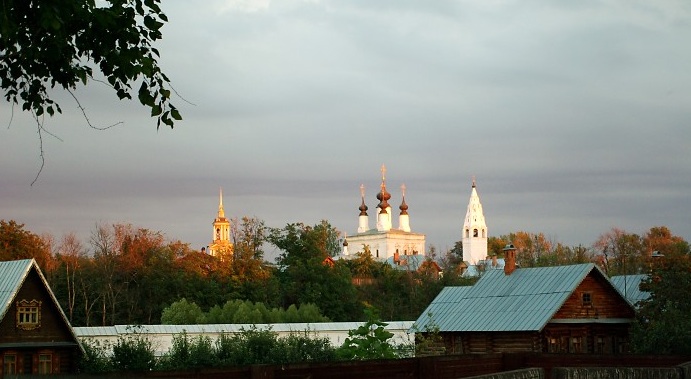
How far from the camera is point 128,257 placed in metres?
71.7

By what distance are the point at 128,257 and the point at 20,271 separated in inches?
1466

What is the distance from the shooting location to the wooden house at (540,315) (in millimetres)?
39906

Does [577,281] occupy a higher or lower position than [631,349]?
higher

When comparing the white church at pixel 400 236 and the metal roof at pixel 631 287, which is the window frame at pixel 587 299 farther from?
the white church at pixel 400 236

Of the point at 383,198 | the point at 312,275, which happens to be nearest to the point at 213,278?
→ the point at 312,275

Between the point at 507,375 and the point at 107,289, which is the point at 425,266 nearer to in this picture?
the point at 107,289

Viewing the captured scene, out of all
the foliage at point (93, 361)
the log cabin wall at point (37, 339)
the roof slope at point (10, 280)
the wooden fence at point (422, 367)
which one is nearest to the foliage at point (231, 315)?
the foliage at point (93, 361)

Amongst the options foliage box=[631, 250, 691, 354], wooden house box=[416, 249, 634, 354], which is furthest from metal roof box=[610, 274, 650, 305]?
foliage box=[631, 250, 691, 354]

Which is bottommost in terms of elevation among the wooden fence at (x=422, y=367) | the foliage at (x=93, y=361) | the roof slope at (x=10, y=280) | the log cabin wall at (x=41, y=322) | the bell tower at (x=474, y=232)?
the foliage at (x=93, y=361)

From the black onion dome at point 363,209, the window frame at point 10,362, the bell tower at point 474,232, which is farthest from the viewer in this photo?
the black onion dome at point 363,209

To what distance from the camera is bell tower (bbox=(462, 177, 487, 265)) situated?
182m

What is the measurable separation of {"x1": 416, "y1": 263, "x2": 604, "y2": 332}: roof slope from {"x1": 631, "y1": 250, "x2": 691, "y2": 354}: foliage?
2.40 meters

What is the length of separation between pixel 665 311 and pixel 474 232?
5758 inches

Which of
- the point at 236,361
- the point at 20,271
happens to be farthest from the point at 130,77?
the point at 20,271
